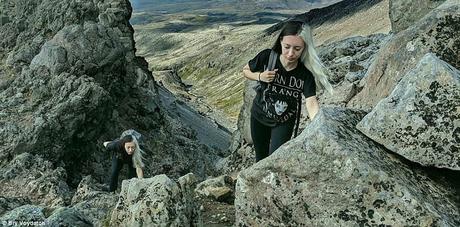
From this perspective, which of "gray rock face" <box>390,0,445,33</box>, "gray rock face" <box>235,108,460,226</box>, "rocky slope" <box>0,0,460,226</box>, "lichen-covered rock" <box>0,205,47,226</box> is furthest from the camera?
"gray rock face" <box>390,0,445,33</box>

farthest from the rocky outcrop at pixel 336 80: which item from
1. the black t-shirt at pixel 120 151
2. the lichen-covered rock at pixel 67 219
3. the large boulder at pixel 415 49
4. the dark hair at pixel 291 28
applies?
the dark hair at pixel 291 28

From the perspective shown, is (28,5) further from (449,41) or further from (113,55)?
(449,41)

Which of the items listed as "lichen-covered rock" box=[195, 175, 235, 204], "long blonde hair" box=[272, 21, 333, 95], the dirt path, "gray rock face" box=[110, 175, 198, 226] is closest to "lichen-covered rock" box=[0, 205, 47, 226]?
"gray rock face" box=[110, 175, 198, 226]

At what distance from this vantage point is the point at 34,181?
93.3ft

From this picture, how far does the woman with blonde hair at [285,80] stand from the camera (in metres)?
9.78

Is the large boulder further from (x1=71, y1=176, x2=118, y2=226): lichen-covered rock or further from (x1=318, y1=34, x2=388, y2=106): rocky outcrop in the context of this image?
(x1=71, y1=176, x2=118, y2=226): lichen-covered rock

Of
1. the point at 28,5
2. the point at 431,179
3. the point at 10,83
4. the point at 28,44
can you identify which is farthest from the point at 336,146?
the point at 28,5

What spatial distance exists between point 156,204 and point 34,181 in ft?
62.6

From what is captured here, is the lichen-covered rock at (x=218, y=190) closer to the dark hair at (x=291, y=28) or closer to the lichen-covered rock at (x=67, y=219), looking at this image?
the lichen-covered rock at (x=67, y=219)

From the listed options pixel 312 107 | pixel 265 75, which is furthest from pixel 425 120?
pixel 265 75

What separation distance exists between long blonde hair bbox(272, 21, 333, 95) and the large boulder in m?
6.00

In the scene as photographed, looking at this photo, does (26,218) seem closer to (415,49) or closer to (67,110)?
(415,49)

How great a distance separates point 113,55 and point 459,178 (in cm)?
3954

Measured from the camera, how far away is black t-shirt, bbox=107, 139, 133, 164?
2027 cm
